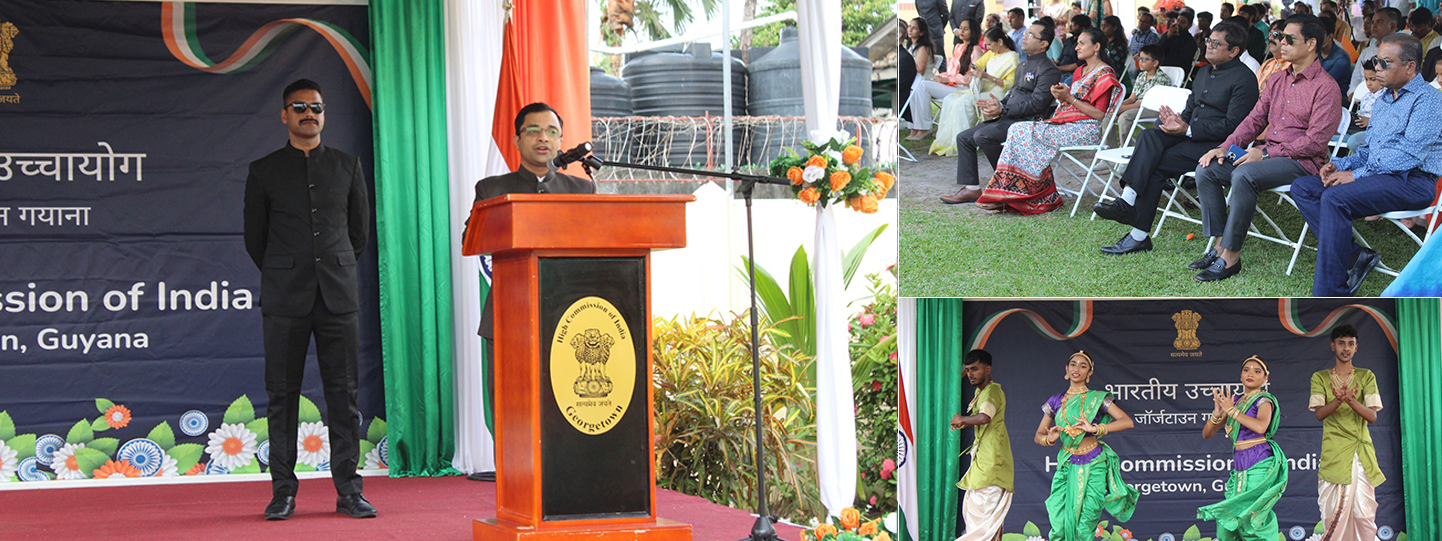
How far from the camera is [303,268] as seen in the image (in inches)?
132

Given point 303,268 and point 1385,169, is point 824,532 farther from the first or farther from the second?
point 1385,169

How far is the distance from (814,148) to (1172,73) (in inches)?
122

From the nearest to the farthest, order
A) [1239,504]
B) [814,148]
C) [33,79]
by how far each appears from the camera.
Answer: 1. [814,148]
2. [33,79]
3. [1239,504]

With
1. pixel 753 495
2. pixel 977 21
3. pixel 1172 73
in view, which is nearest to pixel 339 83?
pixel 753 495

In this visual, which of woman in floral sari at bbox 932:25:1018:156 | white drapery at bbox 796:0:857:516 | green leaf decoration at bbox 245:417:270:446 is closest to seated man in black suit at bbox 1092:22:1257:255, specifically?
woman in floral sari at bbox 932:25:1018:156

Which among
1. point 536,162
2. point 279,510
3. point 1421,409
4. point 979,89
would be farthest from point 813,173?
point 1421,409

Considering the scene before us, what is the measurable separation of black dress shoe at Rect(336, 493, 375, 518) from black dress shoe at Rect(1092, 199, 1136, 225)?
143 inches

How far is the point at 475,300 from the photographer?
15.5 feet

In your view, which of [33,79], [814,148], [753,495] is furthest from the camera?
[753,495]

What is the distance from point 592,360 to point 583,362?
22 mm

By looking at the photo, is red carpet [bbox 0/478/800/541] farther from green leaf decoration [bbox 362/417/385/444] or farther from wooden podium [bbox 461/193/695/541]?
wooden podium [bbox 461/193/695/541]

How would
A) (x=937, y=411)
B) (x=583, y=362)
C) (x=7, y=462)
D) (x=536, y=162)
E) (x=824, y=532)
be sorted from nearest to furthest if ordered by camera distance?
(x=583, y=362) → (x=824, y=532) → (x=536, y=162) → (x=7, y=462) → (x=937, y=411)

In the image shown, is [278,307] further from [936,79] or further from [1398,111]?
[1398,111]

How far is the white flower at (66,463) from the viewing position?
4707mm
